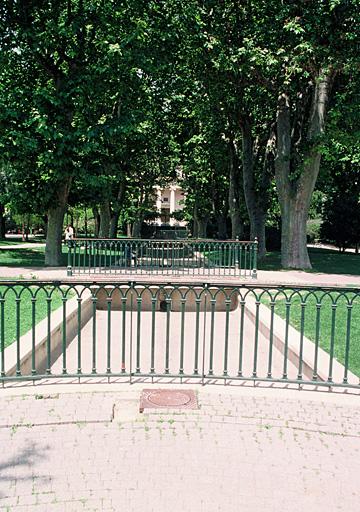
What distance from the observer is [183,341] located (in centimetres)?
696

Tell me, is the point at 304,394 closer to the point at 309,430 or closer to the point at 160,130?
the point at 309,430

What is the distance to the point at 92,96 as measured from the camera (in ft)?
61.7

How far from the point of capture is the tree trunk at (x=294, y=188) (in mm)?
19484

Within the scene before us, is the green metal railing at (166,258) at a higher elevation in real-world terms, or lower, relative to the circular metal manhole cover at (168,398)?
higher

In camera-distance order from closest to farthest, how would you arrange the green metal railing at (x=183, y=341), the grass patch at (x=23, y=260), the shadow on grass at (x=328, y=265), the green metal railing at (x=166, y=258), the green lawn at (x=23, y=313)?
1. the green metal railing at (x=183, y=341)
2. the green lawn at (x=23, y=313)
3. the green metal railing at (x=166, y=258)
4. the shadow on grass at (x=328, y=265)
5. the grass patch at (x=23, y=260)

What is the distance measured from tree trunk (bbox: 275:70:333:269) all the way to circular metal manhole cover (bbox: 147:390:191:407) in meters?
15.4

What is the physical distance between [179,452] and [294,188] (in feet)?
57.6

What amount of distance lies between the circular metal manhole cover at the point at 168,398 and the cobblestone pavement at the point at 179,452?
0.17 meters

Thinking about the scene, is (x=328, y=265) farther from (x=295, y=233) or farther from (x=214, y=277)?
(x=214, y=277)

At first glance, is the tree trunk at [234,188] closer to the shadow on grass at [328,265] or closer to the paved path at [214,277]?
the shadow on grass at [328,265]

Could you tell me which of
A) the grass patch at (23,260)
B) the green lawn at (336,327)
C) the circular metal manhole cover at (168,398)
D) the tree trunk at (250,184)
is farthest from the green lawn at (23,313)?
the tree trunk at (250,184)

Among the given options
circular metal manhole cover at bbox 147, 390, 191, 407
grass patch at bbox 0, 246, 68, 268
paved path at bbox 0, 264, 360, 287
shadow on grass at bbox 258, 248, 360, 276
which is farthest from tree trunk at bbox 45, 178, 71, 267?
circular metal manhole cover at bbox 147, 390, 191, 407

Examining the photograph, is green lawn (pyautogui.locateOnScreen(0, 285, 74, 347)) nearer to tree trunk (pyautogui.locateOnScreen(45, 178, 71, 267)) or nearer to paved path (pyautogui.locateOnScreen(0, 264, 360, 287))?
paved path (pyautogui.locateOnScreen(0, 264, 360, 287))

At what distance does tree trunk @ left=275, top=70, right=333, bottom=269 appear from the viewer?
19.5 m
